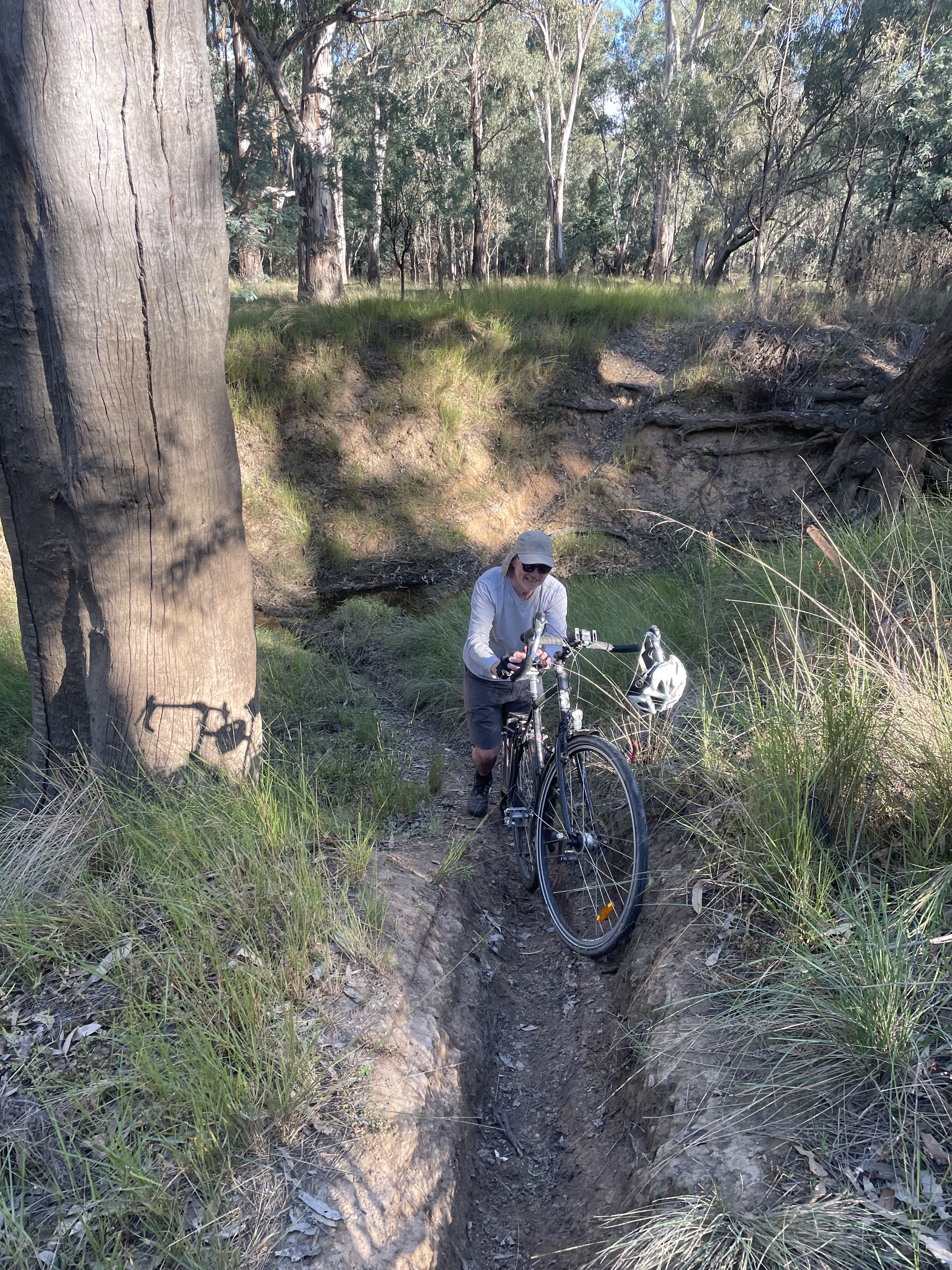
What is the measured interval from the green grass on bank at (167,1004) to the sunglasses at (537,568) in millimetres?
1487

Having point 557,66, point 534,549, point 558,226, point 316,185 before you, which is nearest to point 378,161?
point 316,185

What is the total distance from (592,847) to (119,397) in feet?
9.32

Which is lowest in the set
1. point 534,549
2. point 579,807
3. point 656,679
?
point 579,807

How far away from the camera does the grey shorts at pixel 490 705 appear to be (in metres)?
4.34

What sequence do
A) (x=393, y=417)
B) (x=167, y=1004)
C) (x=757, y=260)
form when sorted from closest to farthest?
(x=167, y=1004), (x=393, y=417), (x=757, y=260)

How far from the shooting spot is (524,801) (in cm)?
425

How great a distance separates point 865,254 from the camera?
12781 mm

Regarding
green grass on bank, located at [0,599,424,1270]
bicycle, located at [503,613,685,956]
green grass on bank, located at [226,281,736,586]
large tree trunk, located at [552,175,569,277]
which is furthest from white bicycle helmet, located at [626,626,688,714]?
large tree trunk, located at [552,175,569,277]

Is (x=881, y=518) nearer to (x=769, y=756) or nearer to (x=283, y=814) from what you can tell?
(x=769, y=756)

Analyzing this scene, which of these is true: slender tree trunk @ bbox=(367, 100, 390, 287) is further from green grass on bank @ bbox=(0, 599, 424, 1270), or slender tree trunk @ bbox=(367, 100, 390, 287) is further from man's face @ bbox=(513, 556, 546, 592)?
green grass on bank @ bbox=(0, 599, 424, 1270)

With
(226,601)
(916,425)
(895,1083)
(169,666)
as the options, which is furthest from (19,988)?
(916,425)

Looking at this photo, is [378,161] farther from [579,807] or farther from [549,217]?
[549,217]

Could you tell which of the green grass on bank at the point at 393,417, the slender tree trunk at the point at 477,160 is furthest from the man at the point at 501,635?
the slender tree trunk at the point at 477,160

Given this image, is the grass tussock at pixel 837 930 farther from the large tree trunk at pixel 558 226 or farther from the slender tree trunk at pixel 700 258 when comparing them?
the large tree trunk at pixel 558 226
